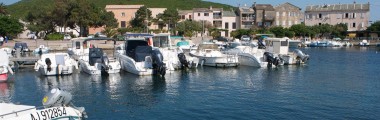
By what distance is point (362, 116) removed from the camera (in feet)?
70.4

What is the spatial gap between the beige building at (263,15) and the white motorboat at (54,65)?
76.5 metres

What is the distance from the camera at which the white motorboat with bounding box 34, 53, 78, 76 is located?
115 feet

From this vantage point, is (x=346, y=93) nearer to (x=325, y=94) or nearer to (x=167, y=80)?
(x=325, y=94)

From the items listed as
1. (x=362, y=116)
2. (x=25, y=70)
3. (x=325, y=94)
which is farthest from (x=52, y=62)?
(x=362, y=116)

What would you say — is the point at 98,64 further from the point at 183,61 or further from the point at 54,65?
the point at 183,61

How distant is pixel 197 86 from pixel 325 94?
882cm

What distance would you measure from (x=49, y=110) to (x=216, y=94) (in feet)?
44.5

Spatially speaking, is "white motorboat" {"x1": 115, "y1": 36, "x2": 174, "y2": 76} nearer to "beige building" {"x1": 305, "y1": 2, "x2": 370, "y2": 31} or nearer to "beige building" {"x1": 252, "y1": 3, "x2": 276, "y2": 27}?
"beige building" {"x1": 252, "y1": 3, "x2": 276, "y2": 27}

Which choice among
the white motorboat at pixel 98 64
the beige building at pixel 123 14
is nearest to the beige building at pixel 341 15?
the beige building at pixel 123 14

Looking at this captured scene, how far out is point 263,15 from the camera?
107m

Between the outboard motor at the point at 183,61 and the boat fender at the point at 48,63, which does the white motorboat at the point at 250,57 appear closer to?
the outboard motor at the point at 183,61

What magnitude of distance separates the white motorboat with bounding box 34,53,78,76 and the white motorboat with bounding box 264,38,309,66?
65.3ft

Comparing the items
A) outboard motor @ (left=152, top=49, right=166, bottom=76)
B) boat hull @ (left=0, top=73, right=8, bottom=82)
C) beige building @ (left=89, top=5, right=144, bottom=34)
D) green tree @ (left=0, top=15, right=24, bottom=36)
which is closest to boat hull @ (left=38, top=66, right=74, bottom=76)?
boat hull @ (left=0, top=73, right=8, bottom=82)

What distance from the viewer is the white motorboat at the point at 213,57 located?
4291 cm
